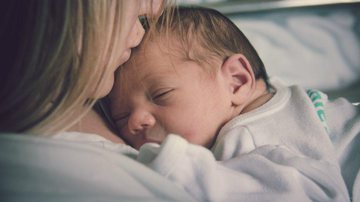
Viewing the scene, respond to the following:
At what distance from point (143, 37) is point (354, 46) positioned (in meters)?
0.64

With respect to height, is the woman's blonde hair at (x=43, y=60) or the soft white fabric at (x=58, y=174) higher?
the woman's blonde hair at (x=43, y=60)

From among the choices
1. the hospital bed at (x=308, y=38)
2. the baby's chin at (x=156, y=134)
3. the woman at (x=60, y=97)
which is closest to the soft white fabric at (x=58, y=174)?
the woman at (x=60, y=97)

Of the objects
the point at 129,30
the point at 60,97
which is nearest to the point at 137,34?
the point at 129,30

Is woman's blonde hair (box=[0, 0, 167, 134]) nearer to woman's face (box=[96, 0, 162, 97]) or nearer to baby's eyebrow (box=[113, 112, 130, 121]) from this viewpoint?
woman's face (box=[96, 0, 162, 97])

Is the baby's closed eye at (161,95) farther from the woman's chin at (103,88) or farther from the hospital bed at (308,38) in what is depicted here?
the hospital bed at (308,38)

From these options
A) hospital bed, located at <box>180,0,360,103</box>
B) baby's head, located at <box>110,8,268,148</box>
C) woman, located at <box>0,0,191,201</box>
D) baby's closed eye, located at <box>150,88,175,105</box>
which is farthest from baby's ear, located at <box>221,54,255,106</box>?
hospital bed, located at <box>180,0,360,103</box>

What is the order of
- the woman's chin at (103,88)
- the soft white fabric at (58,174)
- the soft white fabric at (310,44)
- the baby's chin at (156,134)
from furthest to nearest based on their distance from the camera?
the soft white fabric at (310,44)
the baby's chin at (156,134)
the woman's chin at (103,88)
the soft white fabric at (58,174)

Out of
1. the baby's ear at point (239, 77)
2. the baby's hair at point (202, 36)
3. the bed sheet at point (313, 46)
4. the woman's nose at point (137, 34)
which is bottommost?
the bed sheet at point (313, 46)

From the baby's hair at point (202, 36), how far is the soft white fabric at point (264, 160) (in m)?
0.13

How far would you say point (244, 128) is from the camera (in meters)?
0.69

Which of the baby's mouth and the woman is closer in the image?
the woman

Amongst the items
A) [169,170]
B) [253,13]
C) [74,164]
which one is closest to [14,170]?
[74,164]

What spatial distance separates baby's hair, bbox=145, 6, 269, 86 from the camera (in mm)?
768

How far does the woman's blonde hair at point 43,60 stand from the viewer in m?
0.50
